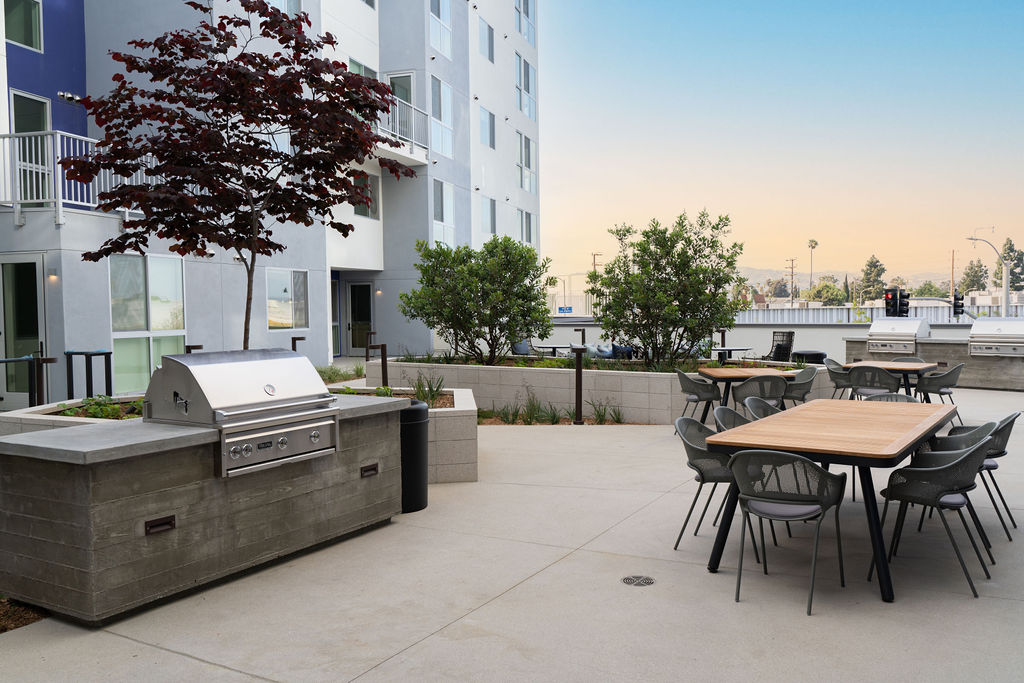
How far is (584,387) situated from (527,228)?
20.9m

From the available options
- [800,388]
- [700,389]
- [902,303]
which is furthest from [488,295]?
[902,303]

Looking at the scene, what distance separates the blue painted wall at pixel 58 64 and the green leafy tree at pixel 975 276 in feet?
455

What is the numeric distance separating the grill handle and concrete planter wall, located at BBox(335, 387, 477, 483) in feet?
7.52

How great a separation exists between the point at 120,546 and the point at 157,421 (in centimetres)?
100

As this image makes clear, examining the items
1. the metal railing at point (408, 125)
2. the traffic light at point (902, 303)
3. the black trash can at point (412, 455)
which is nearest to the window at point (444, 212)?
the metal railing at point (408, 125)

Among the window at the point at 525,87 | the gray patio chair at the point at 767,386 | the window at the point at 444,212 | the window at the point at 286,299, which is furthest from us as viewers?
the window at the point at 525,87

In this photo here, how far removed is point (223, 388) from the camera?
16.1 ft

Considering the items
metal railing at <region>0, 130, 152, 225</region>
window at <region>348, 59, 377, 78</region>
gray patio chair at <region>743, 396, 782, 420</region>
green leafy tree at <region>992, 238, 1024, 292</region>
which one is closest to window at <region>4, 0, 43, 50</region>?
metal railing at <region>0, 130, 152, 225</region>

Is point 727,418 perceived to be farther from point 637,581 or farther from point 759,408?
point 637,581

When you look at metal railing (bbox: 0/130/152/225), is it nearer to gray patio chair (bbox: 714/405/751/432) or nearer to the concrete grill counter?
the concrete grill counter

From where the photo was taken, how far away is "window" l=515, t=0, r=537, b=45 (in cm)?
3166

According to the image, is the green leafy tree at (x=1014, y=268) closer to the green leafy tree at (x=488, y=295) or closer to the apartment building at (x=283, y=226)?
the apartment building at (x=283, y=226)

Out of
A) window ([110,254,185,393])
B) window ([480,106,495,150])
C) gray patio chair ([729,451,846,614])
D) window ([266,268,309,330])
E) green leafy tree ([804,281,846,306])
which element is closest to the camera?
gray patio chair ([729,451,846,614])

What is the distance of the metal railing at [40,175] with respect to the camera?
12625 mm
